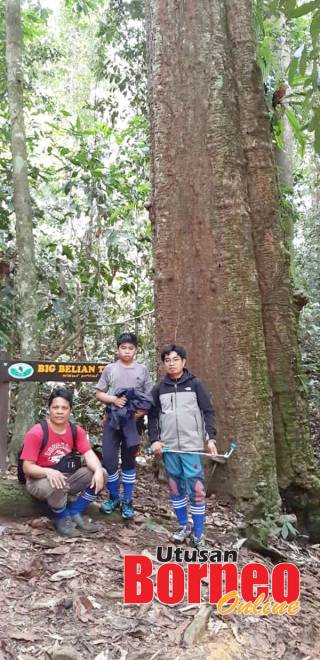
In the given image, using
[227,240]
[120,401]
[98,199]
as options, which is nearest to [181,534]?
[120,401]

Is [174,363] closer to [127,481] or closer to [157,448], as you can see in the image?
[157,448]

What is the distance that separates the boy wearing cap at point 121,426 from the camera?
189 inches

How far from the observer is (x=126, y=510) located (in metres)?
4.83

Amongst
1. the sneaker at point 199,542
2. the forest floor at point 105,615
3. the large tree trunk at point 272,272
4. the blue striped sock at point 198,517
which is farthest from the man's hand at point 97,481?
the large tree trunk at point 272,272

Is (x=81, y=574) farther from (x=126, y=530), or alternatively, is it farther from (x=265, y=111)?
(x=265, y=111)

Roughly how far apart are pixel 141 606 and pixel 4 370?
253cm

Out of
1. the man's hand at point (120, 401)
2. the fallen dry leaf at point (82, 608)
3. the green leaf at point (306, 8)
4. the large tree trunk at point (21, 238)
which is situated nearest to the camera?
the green leaf at point (306, 8)

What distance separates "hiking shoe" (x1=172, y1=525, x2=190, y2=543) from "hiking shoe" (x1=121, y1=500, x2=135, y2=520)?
409 mm

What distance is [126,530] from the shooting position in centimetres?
471

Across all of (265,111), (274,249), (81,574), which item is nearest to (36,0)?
(265,111)

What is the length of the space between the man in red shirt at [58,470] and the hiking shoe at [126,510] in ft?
1.11

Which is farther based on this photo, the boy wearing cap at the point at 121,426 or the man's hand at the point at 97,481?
the boy wearing cap at the point at 121,426

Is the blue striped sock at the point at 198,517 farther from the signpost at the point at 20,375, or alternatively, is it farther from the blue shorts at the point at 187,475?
the signpost at the point at 20,375

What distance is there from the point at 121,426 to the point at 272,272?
224 centimetres
